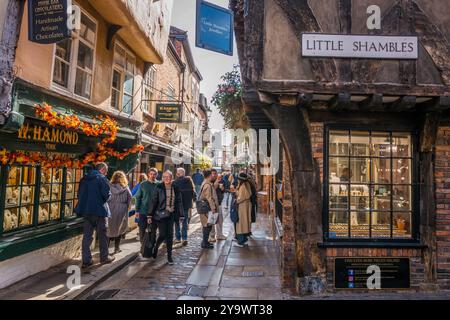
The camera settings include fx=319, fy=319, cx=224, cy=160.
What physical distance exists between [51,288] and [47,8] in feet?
14.7

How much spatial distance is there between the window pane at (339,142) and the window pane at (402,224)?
1437 millimetres

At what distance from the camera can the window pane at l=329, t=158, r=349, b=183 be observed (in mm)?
5488

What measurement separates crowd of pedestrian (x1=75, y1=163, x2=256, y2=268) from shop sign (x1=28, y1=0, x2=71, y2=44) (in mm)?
2580

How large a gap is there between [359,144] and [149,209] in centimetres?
428

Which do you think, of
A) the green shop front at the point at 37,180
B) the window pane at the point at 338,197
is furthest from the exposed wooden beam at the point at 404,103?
the green shop front at the point at 37,180

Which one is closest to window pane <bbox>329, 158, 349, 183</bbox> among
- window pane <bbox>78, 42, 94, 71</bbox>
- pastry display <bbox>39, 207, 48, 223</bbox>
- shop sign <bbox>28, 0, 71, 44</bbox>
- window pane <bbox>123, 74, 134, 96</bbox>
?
shop sign <bbox>28, 0, 71, 44</bbox>

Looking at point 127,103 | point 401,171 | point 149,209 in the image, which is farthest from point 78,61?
point 401,171

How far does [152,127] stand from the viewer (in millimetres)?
12852

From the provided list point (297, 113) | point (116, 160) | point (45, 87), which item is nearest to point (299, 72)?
point (297, 113)

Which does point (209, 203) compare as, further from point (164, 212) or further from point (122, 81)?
point (122, 81)

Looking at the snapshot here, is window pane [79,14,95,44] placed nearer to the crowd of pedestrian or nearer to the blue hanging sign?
the crowd of pedestrian

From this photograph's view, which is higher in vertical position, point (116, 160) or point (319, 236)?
point (116, 160)

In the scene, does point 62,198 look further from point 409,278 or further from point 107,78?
point 409,278

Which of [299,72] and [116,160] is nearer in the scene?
[299,72]
